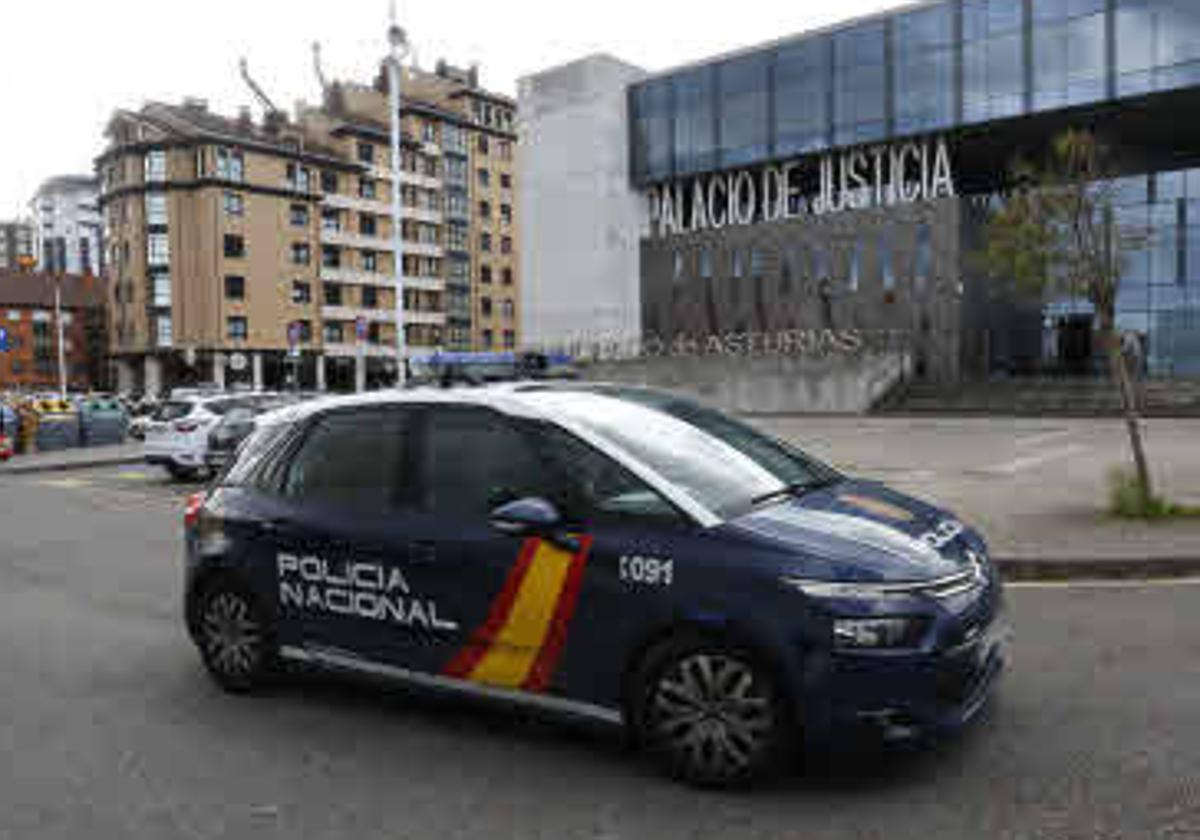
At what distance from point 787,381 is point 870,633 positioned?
A: 36090 mm

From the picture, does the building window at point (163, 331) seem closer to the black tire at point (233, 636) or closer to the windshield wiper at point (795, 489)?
the black tire at point (233, 636)

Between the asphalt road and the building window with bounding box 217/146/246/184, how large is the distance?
63649 mm

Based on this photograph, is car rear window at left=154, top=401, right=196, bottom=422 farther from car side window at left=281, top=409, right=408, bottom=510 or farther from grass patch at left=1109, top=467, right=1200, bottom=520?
grass patch at left=1109, top=467, right=1200, bottom=520

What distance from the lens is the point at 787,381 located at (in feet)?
127

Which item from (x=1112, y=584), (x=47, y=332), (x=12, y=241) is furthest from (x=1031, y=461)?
(x=12, y=241)

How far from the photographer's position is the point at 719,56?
46656mm

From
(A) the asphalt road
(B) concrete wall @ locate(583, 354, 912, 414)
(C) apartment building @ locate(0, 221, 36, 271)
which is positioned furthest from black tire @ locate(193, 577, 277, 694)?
(C) apartment building @ locate(0, 221, 36, 271)

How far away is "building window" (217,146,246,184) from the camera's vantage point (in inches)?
2480

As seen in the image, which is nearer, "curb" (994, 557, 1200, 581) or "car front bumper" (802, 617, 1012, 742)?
"car front bumper" (802, 617, 1012, 742)

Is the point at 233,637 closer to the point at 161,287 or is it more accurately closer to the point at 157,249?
the point at 161,287

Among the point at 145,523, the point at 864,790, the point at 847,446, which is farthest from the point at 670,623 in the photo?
the point at 847,446

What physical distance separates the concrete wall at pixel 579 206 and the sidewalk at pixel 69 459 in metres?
30.9

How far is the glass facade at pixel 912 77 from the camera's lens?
36250mm

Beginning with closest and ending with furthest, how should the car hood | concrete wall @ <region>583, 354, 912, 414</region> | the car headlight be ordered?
the car headlight → the car hood → concrete wall @ <region>583, 354, 912, 414</region>
